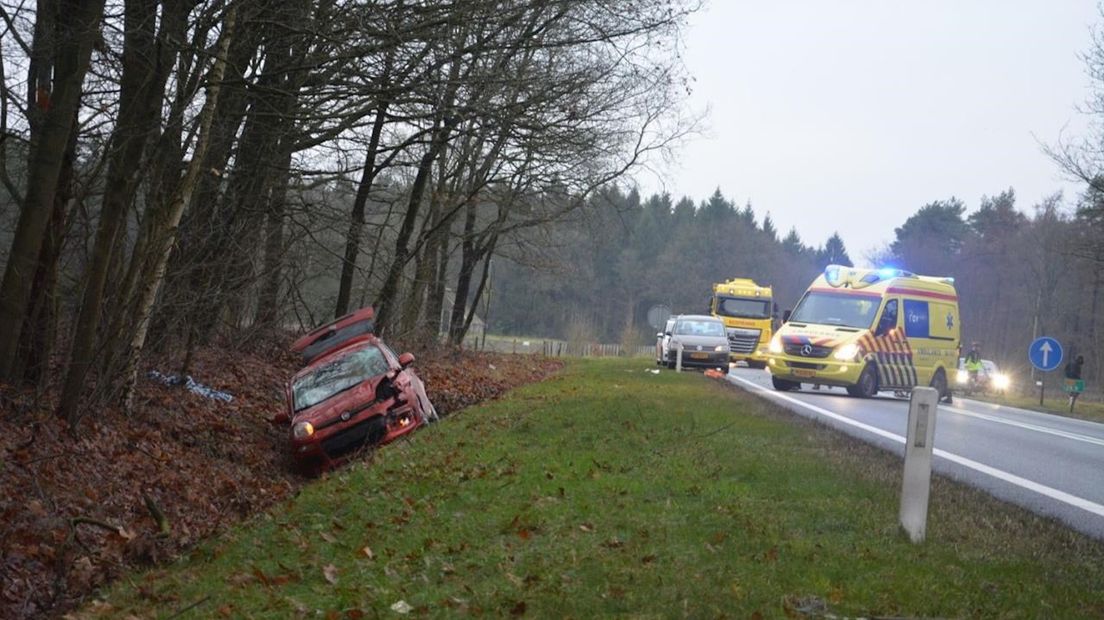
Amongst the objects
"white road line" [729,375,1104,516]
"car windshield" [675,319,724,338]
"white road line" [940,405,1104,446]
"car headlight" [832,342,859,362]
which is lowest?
"white road line" [729,375,1104,516]

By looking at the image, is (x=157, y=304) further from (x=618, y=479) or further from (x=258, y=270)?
(x=618, y=479)

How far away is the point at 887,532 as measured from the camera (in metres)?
8.00

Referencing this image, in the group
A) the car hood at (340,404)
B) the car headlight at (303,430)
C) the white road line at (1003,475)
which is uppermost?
the white road line at (1003,475)

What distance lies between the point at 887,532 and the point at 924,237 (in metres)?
101

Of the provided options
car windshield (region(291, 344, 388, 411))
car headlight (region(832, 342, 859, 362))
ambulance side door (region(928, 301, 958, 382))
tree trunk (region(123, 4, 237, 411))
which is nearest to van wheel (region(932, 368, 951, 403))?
ambulance side door (region(928, 301, 958, 382))

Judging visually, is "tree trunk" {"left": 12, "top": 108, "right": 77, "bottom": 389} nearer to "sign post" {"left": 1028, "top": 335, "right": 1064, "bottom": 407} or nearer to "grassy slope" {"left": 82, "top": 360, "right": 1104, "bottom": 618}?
"grassy slope" {"left": 82, "top": 360, "right": 1104, "bottom": 618}

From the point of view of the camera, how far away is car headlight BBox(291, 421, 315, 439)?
15641mm

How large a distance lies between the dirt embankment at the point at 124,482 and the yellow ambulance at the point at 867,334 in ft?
39.1

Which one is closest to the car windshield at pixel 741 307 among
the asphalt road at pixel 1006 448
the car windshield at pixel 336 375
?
the asphalt road at pixel 1006 448

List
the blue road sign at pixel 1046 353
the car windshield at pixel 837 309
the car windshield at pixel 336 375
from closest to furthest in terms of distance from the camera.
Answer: the car windshield at pixel 336 375, the car windshield at pixel 837 309, the blue road sign at pixel 1046 353

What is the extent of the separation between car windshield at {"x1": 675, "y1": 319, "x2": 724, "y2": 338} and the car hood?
75.4ft

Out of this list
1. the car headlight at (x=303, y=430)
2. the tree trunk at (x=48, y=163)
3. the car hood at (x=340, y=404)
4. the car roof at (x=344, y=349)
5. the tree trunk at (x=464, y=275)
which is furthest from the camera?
the tree trunk at (x=464, y=275)

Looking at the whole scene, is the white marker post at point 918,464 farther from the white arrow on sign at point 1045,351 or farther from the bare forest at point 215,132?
the white arrow on sign at point 1045,351

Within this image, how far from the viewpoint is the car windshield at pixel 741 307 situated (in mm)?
47438
